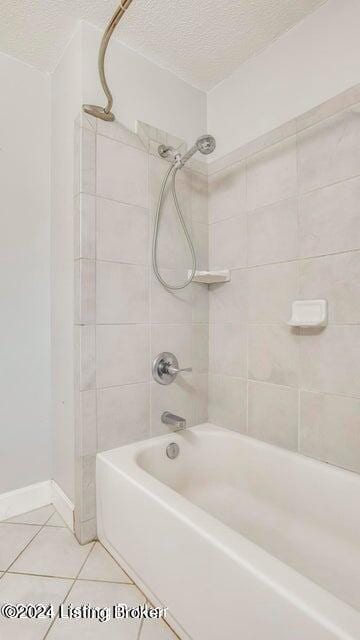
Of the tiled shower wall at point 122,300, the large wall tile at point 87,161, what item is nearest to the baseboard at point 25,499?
the tiled shower wall at point 122,300

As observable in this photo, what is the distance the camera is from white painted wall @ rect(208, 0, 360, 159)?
117cm

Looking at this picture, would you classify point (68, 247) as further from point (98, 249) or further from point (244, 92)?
point (244, 92)

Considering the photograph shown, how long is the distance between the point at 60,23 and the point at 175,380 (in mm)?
1582

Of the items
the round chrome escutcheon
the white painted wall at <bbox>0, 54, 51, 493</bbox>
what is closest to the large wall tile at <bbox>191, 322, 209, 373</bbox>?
the round chrome escutcheon

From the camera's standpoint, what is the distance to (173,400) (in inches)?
61.8

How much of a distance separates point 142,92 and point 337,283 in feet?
3.98

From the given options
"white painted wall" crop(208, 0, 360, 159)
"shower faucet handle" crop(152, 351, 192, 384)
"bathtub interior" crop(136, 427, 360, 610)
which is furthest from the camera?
"shower faucet handle" crop(152, 351, 192, 384)

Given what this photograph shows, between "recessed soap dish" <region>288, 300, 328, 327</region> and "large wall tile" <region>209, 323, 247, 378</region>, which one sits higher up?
"recessed soap dish" <region>288, 300, 328, 327</region>

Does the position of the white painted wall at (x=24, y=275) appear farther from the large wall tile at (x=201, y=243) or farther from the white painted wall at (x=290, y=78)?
the white painted wall at (x=290, y=78)

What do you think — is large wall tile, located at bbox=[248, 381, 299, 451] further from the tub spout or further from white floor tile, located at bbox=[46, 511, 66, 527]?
white floor tile, located at bbox=[46, 511, 66, 527]

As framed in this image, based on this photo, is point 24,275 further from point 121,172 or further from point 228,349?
point 228,349

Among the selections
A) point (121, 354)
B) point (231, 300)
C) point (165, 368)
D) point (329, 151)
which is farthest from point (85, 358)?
point (329, 151)

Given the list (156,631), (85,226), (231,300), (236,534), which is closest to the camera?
(236,534)

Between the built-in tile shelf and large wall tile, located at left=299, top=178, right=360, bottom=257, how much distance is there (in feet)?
1.30
